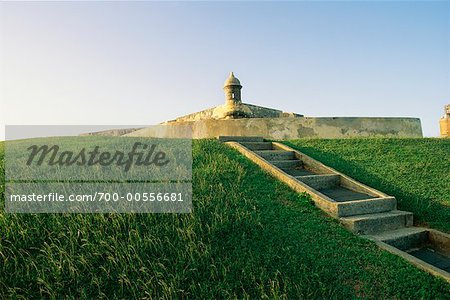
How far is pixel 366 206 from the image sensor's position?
17.5 ft

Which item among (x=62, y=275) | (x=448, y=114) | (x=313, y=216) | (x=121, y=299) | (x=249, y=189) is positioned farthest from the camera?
(x=448, y=114)

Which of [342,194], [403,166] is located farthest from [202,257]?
[403,166]

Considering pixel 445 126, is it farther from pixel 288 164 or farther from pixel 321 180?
pixel 321 180

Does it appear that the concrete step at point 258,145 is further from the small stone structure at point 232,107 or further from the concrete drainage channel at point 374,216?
the small stone structure at point 232,107

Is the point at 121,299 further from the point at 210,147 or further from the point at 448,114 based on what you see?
the point at 448,114

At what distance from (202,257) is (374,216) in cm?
304

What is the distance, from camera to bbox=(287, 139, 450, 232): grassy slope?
5.75m

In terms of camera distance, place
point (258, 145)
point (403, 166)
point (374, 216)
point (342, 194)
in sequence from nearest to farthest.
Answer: point (374, 216) < point (342, 194) < point (403, 166) < point (258, 145)

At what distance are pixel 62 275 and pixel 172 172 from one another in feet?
9.32

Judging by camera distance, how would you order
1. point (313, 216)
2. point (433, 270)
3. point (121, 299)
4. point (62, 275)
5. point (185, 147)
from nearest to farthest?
point (121, 299), point (62, 275), point (433, 270), point (313, 216), point (185, 147)

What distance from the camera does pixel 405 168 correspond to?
7148 millimetres

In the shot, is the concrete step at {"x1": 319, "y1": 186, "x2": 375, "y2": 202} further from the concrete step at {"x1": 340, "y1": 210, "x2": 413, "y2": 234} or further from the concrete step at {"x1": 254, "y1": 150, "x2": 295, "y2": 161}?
the concrete step at {"x1": 254, "y1": 150, "x2": 295, "y2": 161}

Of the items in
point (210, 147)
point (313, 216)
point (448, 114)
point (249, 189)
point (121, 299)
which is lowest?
point (121, 299)

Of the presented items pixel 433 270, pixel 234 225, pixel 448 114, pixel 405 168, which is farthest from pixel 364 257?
pixel 448 114
